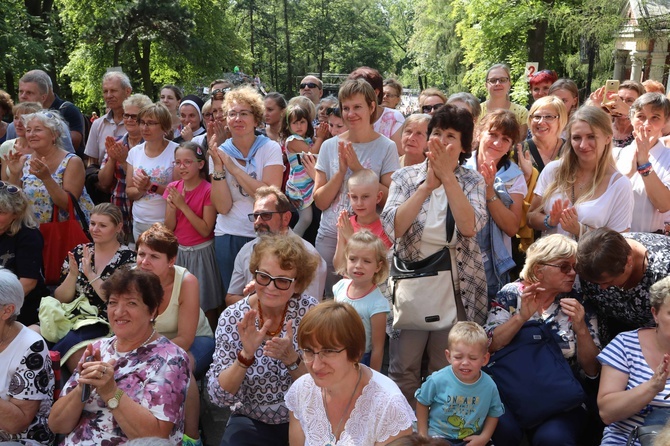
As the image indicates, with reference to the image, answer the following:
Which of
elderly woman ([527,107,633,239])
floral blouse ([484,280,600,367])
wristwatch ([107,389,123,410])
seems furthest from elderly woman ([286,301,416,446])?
elderly woman ([527,107,633,239])

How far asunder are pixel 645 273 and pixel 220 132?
11.6 feet

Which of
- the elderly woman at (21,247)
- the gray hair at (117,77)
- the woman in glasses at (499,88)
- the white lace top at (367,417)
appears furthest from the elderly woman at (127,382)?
the woman in glasses at (499,88)

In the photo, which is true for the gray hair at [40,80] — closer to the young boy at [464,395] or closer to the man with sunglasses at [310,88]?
the man with sunglasses at [310,88]

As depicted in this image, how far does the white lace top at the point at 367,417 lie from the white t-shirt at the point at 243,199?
88.2 inches

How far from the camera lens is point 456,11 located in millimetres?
30875

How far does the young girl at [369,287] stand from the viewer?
3666mm

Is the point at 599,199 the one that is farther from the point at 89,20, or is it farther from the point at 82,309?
the point at 89,20

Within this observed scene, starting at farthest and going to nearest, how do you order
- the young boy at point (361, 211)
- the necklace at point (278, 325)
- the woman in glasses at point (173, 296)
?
the young boy at point (361, 211) < the woman in glasses at point (173, 296) < the necklace at point (278, 325)

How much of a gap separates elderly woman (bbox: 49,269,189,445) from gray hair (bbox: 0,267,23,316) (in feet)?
1.69

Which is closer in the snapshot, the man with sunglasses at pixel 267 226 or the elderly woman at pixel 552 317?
the elderly woman at pixel 552 317

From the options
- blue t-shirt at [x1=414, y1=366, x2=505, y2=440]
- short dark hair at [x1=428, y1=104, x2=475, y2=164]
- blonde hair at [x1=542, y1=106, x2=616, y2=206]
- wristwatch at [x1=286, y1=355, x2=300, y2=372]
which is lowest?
blue t-shirt at [x1=414, y1=366, x2=505, y2=440]

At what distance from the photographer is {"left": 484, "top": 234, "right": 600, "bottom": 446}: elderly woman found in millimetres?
3363

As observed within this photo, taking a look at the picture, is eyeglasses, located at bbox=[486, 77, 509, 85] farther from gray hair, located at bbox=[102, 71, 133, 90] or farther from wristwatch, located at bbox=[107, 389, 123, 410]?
wristwatch, located at bbox=[107, 389, 123, 410]

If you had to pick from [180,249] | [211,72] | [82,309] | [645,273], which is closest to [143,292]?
[82,309]
